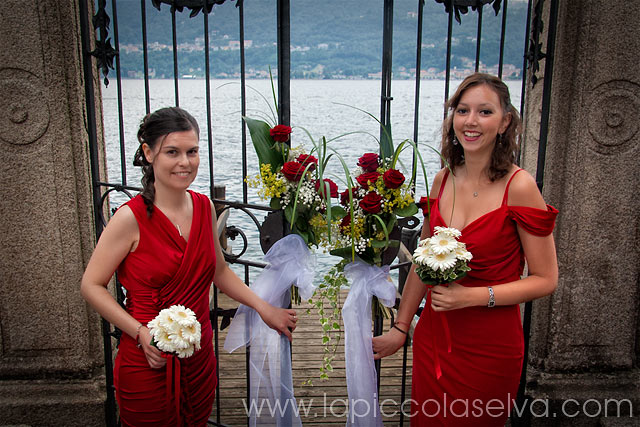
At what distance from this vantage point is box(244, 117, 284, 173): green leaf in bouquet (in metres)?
2.22

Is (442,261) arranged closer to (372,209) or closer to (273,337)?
(372,209)

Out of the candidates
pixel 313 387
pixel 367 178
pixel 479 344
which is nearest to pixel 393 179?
pixel 367 178

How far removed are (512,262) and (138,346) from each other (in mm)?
1529

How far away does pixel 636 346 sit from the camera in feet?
9.99

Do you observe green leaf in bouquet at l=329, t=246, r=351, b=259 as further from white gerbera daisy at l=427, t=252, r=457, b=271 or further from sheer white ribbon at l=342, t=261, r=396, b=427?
white gerbera daisy at l=427, t=252, r=457, b=271

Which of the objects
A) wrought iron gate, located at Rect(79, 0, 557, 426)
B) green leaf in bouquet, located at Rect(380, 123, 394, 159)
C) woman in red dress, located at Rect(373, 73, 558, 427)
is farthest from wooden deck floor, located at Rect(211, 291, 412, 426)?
green leaf in bouquet, located at Rect(380, 123, 394, 159)

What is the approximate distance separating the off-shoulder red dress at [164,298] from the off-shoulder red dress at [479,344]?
964 millimetres

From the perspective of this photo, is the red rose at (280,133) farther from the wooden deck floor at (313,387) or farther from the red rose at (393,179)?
the wooden deck floor at (313,387)

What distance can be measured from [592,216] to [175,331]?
7.58 feet

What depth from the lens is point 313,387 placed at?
3916 mm

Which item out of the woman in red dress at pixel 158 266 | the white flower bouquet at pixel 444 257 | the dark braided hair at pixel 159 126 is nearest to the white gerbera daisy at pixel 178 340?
the woman in red dress at pixel 158 266

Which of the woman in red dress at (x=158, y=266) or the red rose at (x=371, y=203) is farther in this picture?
the red rose at (x=371, y=203)

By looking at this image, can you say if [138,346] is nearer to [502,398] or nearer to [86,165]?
[86,165]

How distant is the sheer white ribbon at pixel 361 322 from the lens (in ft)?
7.39
